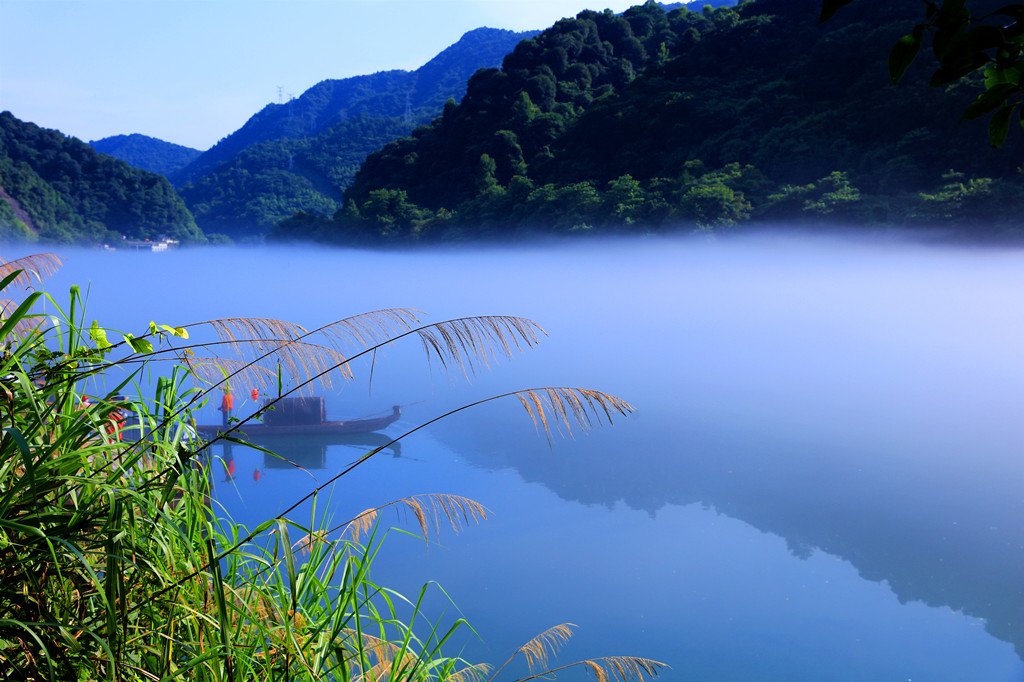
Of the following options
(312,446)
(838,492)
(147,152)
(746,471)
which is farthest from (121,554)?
(147,152)

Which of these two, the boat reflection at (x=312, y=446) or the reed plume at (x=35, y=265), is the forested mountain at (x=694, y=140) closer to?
the boat reflection at (x=312, y=446)

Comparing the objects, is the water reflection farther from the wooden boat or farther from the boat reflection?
the wooden boat

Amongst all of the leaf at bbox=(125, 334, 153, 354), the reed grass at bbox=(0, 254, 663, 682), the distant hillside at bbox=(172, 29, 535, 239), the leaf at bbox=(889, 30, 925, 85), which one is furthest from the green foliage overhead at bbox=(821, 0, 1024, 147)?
the distant hillside at bbox=(172, 29, 535, 239)

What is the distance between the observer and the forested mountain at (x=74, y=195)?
3269 cm

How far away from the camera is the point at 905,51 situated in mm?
859

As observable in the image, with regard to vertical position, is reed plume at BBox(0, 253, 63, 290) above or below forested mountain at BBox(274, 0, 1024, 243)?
below

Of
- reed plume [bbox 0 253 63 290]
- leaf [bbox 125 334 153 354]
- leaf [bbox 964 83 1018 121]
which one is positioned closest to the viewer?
leaf [bbox 964 83 1018 121]

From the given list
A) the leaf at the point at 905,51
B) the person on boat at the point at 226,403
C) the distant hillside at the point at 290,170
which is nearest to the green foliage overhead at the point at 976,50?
the leaf at the point at 905,51

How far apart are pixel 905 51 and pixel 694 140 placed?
2837 centimetres

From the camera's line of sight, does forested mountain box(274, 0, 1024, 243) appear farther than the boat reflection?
Yes

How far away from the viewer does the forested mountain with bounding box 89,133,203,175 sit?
77.4 m

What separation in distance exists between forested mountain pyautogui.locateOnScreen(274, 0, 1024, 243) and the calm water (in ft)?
5.48

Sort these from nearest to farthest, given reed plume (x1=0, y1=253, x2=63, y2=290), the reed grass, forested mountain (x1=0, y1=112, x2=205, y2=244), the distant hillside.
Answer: the reed grass < reed plume (x1=0, y1=253, x2=63, y2=290) < forested mountain (x1=0, y1=112, x2=205, y2=244) < the distant hillside

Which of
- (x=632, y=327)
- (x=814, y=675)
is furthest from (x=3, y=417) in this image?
(x=632, y=327)
